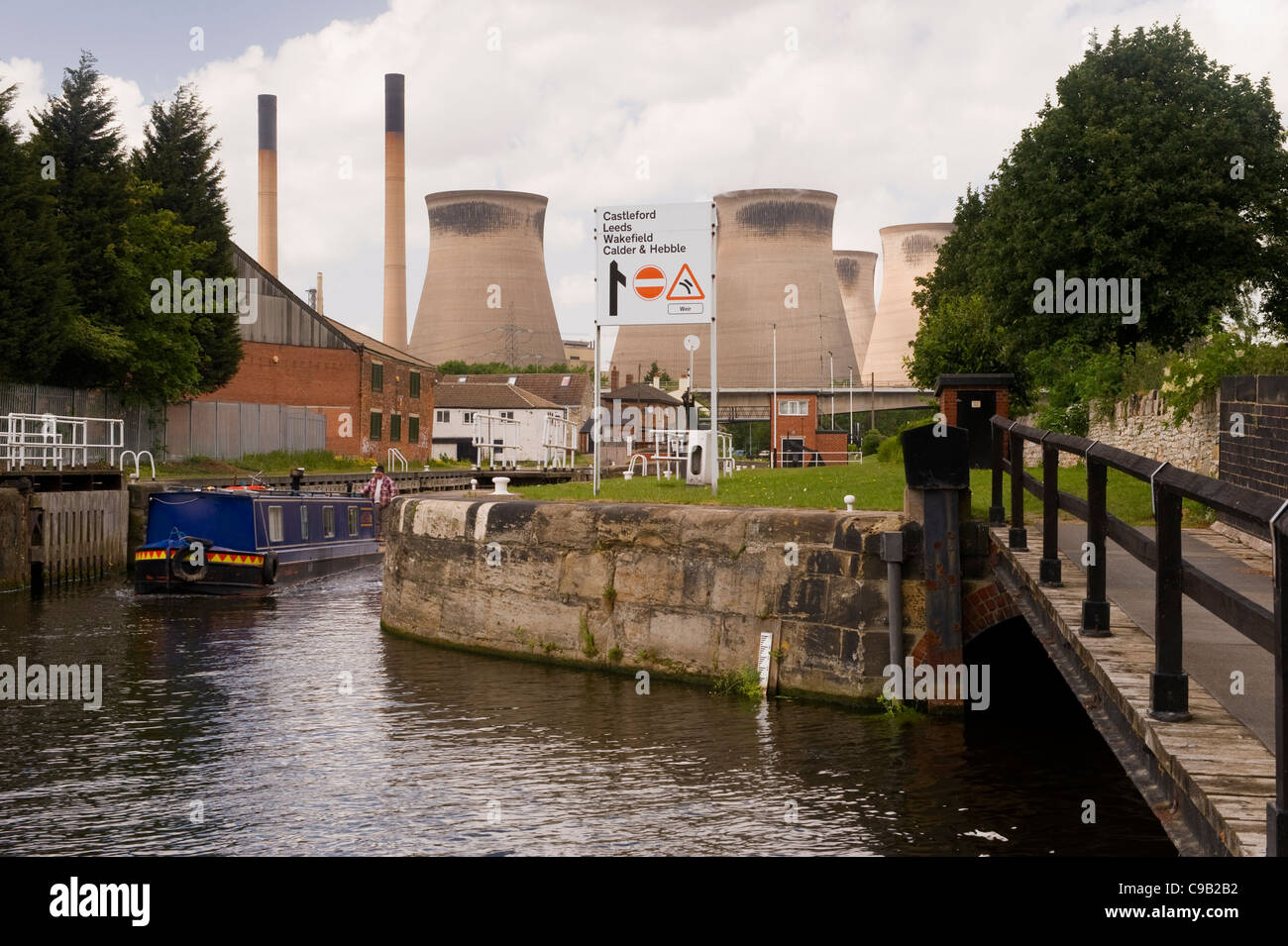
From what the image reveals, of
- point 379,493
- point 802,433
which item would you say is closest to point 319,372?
point 802,433

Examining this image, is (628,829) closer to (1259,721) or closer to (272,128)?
(1259,721)

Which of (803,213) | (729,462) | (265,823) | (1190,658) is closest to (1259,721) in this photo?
(1190,658)

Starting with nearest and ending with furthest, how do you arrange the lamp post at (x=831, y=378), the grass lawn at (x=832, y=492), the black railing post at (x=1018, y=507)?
the black railing post at (x=1018, y=507) < the grass lawn at (x=832, y=492) < the lamp post at (x=831, y=378)

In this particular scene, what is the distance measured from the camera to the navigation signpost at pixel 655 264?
742 inches

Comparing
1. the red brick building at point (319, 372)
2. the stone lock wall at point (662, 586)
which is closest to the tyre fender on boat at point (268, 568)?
the stone lock wall at point (662, 586)

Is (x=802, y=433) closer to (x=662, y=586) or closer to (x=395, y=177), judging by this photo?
(x=395, y=177)

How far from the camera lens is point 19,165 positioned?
30.4m

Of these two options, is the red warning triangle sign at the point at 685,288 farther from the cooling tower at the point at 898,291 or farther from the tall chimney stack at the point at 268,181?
the cooling tower at the point at 898,291

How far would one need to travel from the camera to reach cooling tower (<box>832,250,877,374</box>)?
110 m

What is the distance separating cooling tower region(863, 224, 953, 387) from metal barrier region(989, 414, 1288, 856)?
81429 mm

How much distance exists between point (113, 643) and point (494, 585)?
550cm

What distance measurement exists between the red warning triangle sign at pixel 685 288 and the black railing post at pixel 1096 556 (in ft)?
42.0

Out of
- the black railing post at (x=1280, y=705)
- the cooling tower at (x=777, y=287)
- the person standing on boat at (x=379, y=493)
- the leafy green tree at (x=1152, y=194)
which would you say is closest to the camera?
the black railing post at (x=1280, y=705)

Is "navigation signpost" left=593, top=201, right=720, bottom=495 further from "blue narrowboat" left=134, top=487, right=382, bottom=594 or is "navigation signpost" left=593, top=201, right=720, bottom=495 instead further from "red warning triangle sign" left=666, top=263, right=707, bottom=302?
"blue narrowboat" left=134, top=487, right=382, bottom=594
